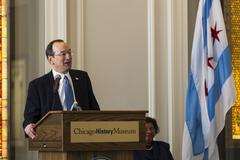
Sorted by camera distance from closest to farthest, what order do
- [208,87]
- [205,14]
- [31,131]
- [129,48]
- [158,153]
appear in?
[31,131] → [158,153] → [208,87] → [205,14] → [129,48]

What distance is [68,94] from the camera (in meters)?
5.63

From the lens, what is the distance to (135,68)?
23.7ft

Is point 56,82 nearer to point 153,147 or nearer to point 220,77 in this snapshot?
point 153,147

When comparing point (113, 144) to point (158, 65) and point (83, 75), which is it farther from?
point (158, 65)

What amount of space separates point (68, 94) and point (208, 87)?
186cm

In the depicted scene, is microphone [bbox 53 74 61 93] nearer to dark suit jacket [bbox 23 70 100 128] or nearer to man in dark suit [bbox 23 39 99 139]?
man in dark suit [bbox 23 39 99 139]

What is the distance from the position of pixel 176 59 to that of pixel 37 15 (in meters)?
1.66

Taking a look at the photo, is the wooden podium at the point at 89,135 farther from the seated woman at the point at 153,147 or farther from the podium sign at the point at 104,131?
the seated woman at the point at 153,147

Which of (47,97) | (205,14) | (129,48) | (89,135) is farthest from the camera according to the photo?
(129,48)

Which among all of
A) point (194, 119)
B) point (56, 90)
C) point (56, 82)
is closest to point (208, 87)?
point (194, 119)

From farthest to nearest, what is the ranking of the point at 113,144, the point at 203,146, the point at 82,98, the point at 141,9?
the point at 141,9
the point at 203,146
the point at 82,98
the point at 113,144

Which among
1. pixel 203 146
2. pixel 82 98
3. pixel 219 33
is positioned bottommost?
pixel 203 146

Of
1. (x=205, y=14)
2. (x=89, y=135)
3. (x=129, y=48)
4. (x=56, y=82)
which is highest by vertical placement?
(x=205, y=14)

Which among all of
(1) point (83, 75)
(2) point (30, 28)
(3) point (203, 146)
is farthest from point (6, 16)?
(3) point (203, 146)
